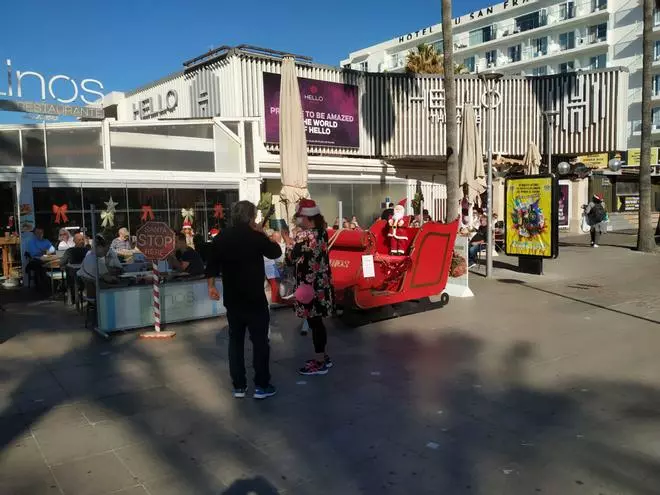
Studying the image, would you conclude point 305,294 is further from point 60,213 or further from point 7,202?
point 7,202

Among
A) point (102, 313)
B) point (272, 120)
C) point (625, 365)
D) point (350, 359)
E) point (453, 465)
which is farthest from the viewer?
point (272, 120)

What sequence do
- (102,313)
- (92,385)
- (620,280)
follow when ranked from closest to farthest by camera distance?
(92,385) < (102,313) < (620,280)

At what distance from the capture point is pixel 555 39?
54438 mm

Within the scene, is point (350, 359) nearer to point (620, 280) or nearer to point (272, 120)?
point (620, 280)

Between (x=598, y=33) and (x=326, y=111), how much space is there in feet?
142

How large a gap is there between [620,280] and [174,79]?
15.2m

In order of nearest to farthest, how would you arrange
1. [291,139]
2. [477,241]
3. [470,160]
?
1. [291,139]
2. [477,241]
3. [470,160]

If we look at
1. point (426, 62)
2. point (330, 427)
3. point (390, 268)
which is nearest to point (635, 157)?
point (426, 62)

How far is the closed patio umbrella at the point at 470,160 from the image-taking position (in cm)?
1424

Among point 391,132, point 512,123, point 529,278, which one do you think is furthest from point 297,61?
point 529,278

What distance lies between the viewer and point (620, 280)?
11.4 meters

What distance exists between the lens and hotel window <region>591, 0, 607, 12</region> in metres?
50.0

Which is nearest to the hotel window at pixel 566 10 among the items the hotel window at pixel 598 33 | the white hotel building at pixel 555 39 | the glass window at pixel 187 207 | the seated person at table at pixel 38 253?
the white hotel building at pixel 555 39

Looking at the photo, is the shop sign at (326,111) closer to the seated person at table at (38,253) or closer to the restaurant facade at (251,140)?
the restaurant facade at (251,140)
